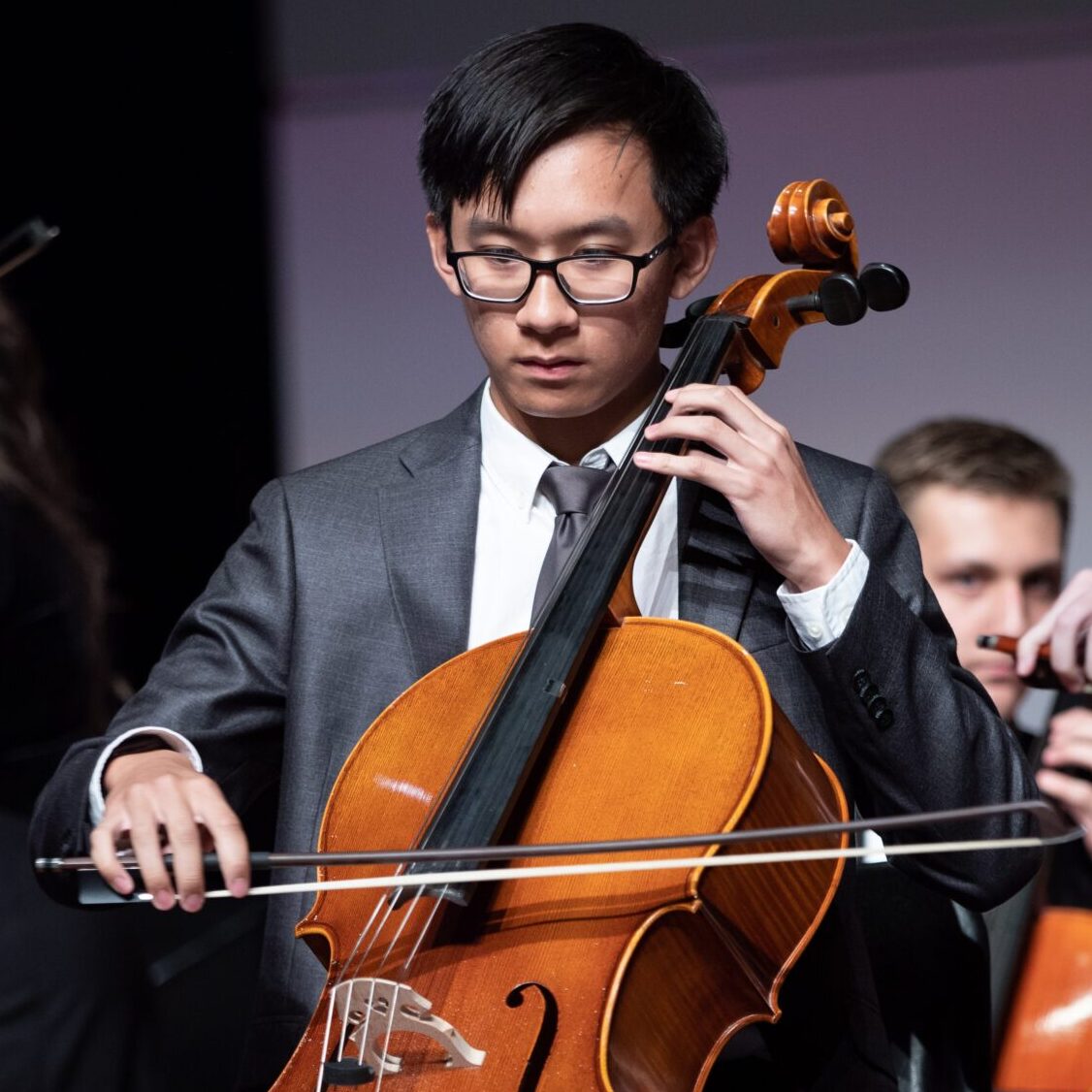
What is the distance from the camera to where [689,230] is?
1375 millimetres

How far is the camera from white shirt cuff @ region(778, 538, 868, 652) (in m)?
1.21

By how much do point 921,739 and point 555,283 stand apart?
0.45 m

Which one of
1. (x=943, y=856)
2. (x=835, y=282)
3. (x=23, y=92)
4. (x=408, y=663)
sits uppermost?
(x=23, y=92)

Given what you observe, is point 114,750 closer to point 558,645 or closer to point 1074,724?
point 558,645

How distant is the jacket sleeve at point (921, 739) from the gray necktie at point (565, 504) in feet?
0.70

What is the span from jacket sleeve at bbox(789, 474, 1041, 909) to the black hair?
0.38 metres

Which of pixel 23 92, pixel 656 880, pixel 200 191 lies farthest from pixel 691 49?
pixel 656 880

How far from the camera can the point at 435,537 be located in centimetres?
139

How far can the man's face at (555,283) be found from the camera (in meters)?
1.27

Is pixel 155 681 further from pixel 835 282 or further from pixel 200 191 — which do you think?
pixel 200 191

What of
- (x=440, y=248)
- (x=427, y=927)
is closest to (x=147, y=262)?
(x=440, y=248)

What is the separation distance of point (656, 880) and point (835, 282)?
20.8 inches

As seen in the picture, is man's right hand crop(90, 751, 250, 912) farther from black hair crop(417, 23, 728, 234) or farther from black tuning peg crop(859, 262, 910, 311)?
black tuning peg crop(859, 262, 910, 311)

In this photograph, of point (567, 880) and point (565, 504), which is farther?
point (565, 504)
